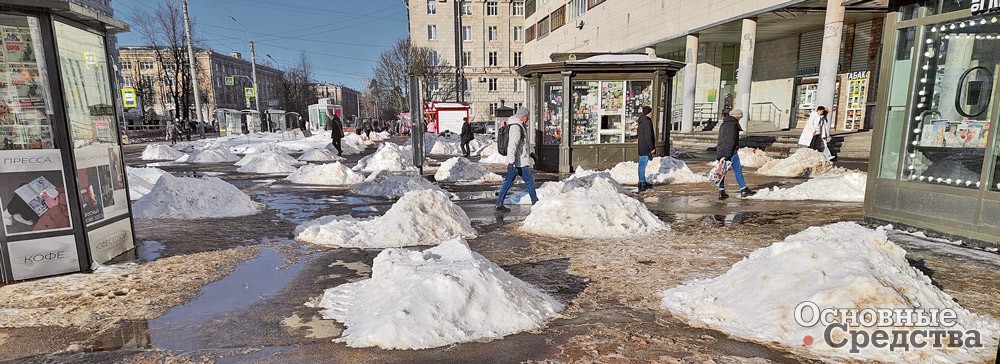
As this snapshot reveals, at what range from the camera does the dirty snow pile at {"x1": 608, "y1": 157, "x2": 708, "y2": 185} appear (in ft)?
36.8

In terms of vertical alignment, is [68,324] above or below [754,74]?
below

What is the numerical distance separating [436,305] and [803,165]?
11538mm

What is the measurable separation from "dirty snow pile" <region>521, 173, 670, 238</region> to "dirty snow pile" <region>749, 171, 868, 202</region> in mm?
3558

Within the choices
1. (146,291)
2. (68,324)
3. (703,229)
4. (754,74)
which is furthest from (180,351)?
(754,74)

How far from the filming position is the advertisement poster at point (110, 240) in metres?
4.88

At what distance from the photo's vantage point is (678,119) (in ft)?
99.9

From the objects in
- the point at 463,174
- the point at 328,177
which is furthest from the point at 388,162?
the point at 463,174

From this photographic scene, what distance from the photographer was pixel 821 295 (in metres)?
3.30

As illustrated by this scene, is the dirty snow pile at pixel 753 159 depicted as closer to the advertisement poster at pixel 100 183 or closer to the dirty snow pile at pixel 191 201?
the dirty snow pile at pixel 191 201

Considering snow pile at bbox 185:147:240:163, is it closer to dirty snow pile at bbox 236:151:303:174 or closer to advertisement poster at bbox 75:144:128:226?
dirty snow pile at bbox 236:151:303:174

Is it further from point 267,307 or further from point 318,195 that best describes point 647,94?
point 267,307

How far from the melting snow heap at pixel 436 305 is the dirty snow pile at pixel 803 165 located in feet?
33.8

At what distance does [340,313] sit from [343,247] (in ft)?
7.21

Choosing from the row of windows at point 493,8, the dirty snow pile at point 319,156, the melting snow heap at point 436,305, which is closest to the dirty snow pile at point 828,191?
the melting snow heap at point 436,305
